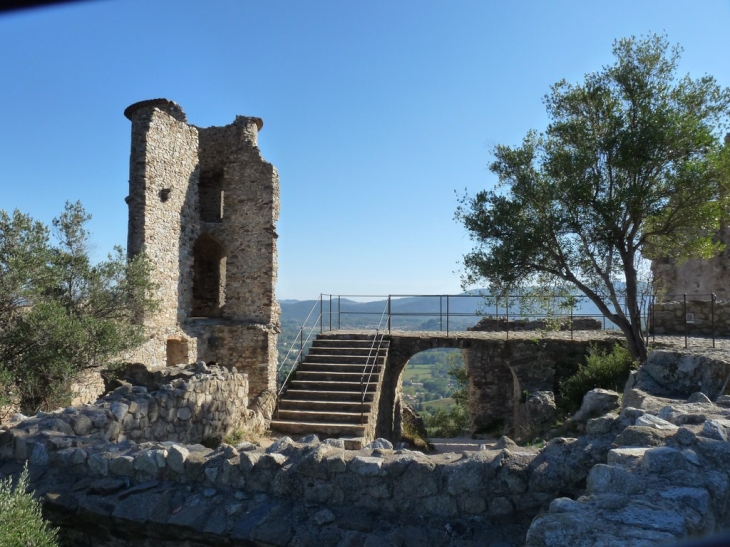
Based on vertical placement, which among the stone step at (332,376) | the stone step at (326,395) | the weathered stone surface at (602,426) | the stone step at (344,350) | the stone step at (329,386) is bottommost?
the stone step at (326,395)

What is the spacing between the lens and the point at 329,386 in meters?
13.4

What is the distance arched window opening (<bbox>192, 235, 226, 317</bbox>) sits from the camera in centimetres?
1909

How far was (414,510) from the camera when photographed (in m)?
3.93

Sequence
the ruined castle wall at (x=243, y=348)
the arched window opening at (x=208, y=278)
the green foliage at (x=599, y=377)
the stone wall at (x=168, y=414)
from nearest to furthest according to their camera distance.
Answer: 1. the stone wall at (x=168, y=414)
2. the green foliage at (x=599, y=377)
3. the ruined castle wall at (x=243, y=348)
4. the arched window opening at (x=208, y=278)

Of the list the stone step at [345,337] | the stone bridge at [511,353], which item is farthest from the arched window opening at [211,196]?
the stone bridge at [511,353]

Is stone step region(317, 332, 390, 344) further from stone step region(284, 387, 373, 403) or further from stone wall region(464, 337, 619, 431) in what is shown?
stone wall region(464, 337, 619, 431)

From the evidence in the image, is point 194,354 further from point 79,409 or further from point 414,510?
point 414,510

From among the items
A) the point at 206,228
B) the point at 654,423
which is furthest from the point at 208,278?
the point at 654,423

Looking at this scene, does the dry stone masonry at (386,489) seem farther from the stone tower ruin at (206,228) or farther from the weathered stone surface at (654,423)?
the stone tower ruin at (206,228)

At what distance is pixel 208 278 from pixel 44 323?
10.4 metres

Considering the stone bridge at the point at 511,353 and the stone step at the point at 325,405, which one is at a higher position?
the stone bridge at the point at 511,353

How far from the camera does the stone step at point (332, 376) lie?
13688 millimetres

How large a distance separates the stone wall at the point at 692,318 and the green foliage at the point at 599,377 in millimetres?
3207

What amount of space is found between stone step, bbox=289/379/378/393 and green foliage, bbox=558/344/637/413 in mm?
4640
